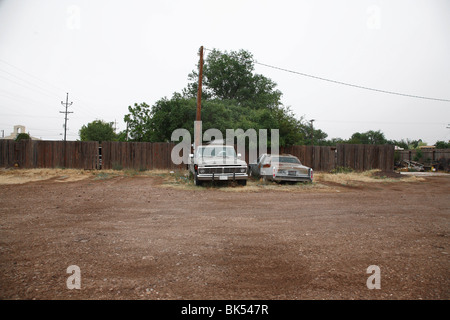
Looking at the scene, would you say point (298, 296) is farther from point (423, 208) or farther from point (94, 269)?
point (423, 208)

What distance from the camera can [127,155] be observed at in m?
18.2

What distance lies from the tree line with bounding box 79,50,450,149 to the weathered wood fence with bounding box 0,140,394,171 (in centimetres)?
186

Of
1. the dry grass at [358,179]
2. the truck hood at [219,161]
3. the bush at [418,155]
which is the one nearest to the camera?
the truck hood at [219,161]

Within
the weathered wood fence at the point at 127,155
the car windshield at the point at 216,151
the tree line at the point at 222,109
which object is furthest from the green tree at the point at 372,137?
the car windshield at the point at 216,151

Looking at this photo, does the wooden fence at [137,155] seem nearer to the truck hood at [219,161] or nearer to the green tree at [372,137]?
the truck hood at [219,161]

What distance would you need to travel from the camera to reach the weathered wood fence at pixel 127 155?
17.7 m

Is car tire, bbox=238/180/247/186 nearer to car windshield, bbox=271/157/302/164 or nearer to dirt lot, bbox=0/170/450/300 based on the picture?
car windshield, bbox=271/157/302/164

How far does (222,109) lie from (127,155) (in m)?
7.36

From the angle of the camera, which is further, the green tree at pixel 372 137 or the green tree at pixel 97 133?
the green tree at pixel 372 137

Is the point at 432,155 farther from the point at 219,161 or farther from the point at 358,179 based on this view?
the point at 219,161

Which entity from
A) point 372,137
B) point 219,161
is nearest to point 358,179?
point 219,161

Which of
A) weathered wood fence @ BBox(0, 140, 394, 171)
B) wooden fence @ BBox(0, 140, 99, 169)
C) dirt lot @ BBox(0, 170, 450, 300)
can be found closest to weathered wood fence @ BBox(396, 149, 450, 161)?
weathered wood fence @ BBox(0, 140, 394, 171)

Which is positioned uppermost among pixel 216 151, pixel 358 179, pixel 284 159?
pixel 216 151

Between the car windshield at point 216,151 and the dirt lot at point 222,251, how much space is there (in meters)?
4.85
